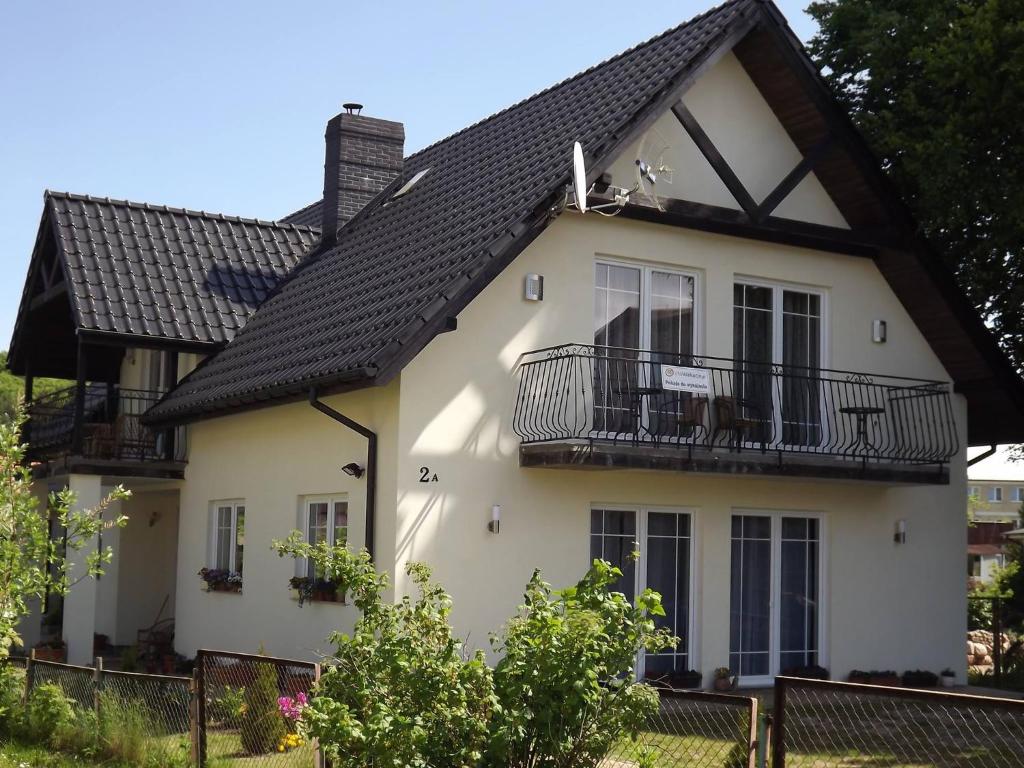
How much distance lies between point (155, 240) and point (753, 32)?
29.8 feet

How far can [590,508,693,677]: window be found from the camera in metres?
14.6

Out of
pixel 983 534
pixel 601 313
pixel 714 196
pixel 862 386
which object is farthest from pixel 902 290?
pixel 983 534

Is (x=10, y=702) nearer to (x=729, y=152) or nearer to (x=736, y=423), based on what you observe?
(x=736, y=423)

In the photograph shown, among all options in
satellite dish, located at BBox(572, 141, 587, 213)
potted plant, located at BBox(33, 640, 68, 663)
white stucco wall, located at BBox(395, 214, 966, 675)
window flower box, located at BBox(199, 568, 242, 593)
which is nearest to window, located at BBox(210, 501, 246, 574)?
window flower box, located at BBox(199, 568, 242, 593)

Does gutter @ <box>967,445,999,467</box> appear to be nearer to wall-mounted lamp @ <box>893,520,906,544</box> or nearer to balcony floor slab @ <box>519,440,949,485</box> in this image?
wall-mounted lamp @ <box>893,520,906,544</box>

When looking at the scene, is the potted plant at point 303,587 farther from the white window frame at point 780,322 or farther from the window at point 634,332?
the white window frame at point 780,322

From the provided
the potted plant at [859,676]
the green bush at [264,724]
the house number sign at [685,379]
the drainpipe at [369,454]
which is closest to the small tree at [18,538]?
the green bush at [264,724]

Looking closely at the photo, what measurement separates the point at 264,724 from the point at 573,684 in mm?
4620

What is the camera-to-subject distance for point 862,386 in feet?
54.1

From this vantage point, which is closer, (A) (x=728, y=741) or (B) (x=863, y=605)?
(A) (x=728, y=741)

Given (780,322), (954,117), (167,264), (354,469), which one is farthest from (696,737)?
(167,264)

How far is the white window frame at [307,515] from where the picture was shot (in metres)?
14.8

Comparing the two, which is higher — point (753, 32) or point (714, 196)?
point (753, 32)

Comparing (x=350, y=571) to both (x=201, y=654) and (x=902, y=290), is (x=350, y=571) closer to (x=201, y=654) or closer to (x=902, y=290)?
(x=201, y=654)
